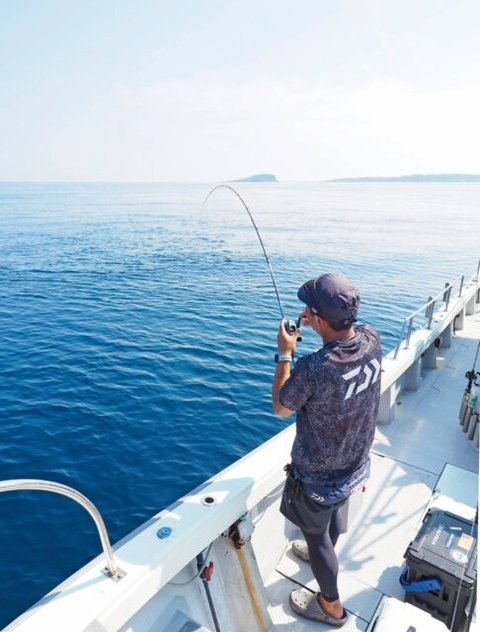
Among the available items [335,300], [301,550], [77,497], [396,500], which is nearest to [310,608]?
[301,550]

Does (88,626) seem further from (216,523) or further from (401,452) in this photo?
(401,452)

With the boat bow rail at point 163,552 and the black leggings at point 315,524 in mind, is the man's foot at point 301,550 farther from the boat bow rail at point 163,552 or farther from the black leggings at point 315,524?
the black leggings at point 315,524

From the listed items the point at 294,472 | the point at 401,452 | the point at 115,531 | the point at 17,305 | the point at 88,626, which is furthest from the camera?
the point at 17,305

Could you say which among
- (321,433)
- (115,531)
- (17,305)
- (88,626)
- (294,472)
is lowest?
(115,531)

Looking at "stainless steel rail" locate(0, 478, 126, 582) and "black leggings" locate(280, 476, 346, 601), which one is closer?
"stainless steel rail" locate(0, 478, 126, 582)

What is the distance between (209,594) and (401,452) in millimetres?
3093

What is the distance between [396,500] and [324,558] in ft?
6.17

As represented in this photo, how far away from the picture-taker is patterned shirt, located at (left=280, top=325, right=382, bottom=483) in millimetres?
2170

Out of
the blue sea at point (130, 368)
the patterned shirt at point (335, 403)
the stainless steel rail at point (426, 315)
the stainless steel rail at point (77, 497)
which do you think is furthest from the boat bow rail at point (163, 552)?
the blue sea at point (130, 368)

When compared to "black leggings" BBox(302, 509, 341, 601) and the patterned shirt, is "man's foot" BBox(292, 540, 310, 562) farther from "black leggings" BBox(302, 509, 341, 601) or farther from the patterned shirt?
the patterned shirt

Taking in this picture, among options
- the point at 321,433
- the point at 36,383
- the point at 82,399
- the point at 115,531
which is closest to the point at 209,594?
the point at 321,433

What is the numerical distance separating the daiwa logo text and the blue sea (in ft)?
15.9

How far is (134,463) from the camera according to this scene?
714cm

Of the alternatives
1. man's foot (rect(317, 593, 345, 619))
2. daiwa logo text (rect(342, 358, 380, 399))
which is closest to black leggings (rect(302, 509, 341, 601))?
man's foot (rect(317, 593, 345, 619))
